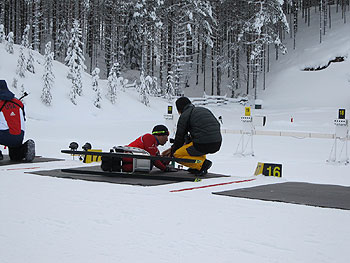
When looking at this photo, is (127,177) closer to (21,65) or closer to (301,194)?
(301,194)

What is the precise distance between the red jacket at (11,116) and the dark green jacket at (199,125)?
3566 mm

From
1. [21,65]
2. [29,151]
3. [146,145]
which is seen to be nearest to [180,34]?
[21,65]

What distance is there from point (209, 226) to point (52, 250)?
1.51 m

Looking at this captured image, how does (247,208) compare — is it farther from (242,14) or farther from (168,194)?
(242,14)

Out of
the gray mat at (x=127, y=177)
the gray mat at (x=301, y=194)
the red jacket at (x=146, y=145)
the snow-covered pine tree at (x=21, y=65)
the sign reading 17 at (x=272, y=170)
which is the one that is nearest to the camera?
the gray mat at (x=301, y=194)

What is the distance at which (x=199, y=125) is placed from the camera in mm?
7457

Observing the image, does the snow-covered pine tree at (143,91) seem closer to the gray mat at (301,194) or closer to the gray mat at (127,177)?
the gray mat at (127,177)

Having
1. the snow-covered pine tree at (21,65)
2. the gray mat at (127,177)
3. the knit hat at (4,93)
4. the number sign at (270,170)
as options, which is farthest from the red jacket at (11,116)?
the snow-covered pine tree at (21,65)

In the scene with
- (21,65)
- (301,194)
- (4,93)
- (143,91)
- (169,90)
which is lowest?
(301,194)

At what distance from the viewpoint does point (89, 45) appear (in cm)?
5272

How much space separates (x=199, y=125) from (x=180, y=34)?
109 feet

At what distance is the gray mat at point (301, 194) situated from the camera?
5.68m

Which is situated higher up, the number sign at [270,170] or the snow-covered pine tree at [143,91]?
the snow-covered pine tree at [143,91]

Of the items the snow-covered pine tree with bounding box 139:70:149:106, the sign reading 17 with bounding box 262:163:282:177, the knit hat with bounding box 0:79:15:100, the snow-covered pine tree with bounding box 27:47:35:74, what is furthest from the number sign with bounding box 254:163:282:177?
the snow-covered pine tree with bounding box 139:70:149:106
